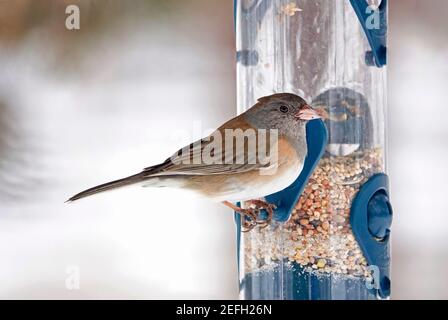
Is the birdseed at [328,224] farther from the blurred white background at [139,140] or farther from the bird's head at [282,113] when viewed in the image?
the blurred white background at [139,140]

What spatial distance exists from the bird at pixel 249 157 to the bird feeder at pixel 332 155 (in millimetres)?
79

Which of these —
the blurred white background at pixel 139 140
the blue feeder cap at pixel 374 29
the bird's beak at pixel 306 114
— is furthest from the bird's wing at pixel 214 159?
the blurred white background at pixel 139 140

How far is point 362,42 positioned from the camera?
7.09 feet

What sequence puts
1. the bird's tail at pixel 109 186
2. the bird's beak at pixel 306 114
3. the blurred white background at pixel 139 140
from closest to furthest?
the bird's tail at pixel 109 186 < the bird's beak at pixel 306 114 < the blurred white background at pixel 139 140

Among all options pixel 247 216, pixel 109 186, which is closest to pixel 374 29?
pixel 247 216

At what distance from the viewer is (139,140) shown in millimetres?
2746

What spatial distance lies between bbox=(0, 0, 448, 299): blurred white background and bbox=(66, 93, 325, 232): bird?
0.61 meters

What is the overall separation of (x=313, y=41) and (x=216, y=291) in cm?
93

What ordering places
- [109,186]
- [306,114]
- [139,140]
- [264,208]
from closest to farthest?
1. [109,186]
2. [306,114]
3. [264,208]
4. [139,140]

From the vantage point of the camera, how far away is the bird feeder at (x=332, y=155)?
2148 millimetres

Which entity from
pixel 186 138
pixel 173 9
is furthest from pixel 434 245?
pixel 173 9

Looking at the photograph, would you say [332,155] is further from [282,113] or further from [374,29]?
[374,29]

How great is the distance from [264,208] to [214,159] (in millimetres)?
208

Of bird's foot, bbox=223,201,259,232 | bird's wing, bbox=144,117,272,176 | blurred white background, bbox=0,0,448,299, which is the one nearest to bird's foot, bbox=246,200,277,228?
bird's foot, bbox=223,201,259,232
